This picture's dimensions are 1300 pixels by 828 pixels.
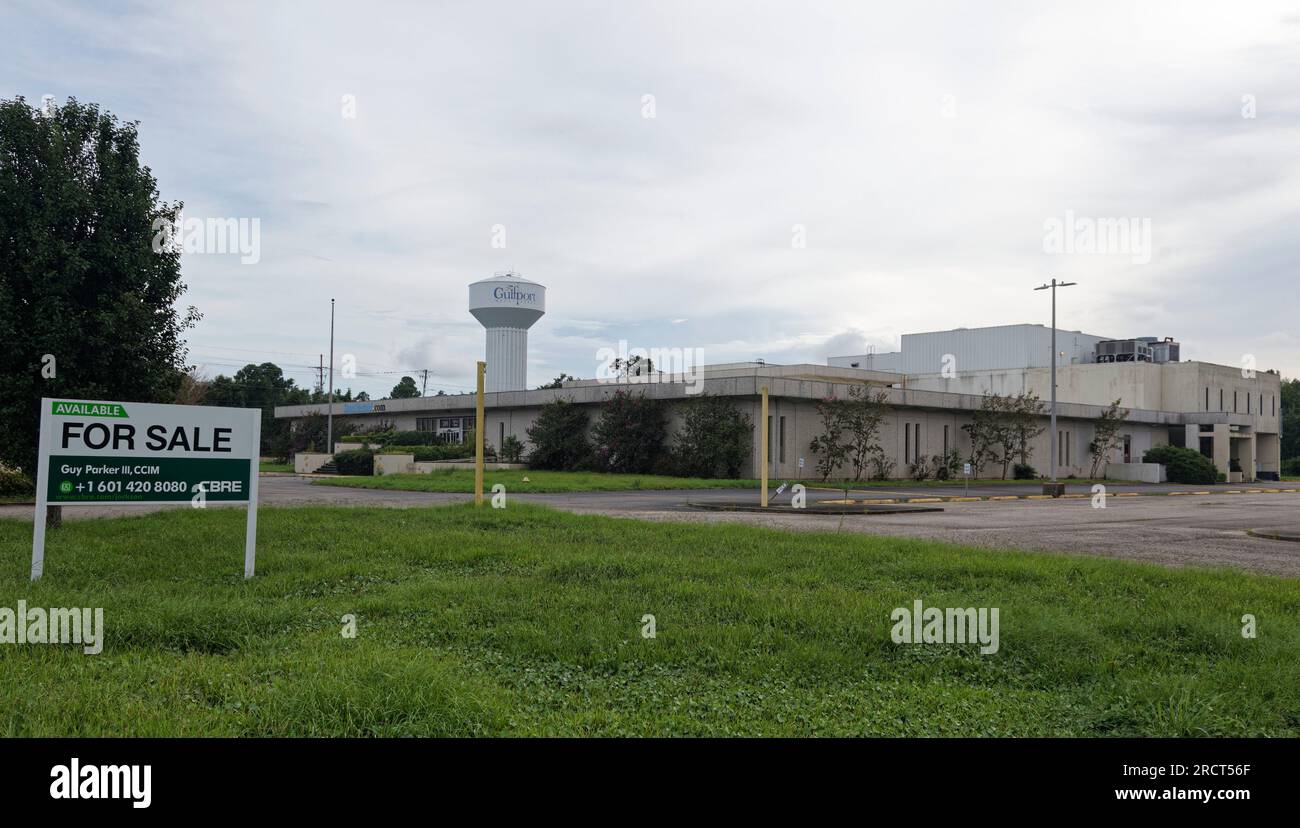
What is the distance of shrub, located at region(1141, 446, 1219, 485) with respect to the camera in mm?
56562

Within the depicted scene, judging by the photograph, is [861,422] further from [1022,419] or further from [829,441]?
[1022,419]

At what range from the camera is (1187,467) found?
56500mm

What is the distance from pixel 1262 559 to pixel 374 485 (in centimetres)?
2676

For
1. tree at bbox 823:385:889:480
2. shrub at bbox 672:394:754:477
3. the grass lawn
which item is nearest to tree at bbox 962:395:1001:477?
tree at bbox 823:385:889:480

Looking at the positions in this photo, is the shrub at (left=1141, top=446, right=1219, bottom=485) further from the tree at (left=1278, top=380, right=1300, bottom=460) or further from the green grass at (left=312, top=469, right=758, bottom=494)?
the tree at (left=1278, top=380, right=1300, bottom=460)

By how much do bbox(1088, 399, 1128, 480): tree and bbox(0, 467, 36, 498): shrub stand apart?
54109mm

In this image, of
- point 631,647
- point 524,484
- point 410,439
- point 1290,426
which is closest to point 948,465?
point 524,484

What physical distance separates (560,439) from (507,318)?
Answer: 86.5ft
